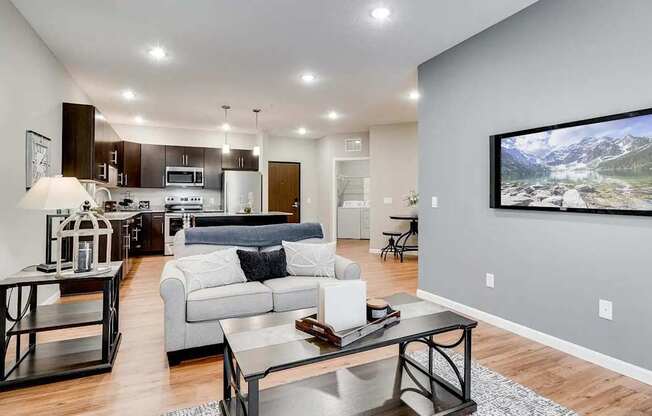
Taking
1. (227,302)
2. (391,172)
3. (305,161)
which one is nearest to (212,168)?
(305,161)

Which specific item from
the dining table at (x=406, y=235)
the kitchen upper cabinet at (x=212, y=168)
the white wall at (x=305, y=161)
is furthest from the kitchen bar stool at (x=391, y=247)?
the kitchen upper cabinet at (x=212, y=168)

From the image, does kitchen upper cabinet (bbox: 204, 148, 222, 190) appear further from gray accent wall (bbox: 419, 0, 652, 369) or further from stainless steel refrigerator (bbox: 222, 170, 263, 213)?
gray accent wall (bbox: 419, 0, 652, 369)

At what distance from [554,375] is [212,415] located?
214cm

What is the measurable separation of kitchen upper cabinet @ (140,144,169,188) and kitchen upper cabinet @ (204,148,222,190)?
0.83 meters

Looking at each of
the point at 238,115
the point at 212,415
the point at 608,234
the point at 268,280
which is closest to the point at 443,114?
the point at 608,234

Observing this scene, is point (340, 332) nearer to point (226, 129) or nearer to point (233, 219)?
point (233, 219)

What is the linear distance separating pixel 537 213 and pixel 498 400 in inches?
59.9

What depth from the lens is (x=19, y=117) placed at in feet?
9.93

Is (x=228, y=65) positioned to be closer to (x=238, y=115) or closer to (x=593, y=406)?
(x=238, y=115)

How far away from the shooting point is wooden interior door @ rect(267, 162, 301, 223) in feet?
29.3

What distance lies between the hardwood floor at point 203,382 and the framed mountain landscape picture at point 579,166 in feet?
3.56

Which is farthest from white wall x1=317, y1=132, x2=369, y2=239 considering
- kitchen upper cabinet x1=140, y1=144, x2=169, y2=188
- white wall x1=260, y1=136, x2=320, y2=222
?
kitchen upper cabinet x1=140, y1=144, x2=169, y2=188

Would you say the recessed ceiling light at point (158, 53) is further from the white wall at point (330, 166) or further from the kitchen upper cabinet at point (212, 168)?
the white wall at point (330, 166)

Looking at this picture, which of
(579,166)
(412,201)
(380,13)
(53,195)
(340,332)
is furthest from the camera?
(412,201)
